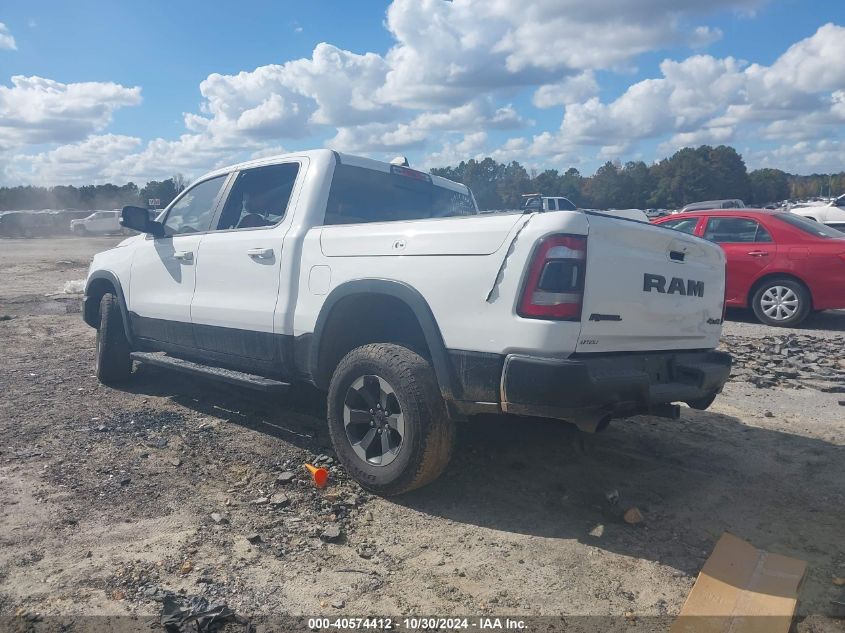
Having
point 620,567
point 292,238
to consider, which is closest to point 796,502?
point 620,567

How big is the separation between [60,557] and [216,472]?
1.18 meters

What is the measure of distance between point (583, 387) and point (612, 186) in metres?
20.3

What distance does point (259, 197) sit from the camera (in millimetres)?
5074

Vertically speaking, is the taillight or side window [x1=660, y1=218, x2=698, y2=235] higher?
side window [x1=660, y1=218, x2=698, y2=235]

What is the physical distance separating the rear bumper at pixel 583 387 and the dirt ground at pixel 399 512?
0.66 meters

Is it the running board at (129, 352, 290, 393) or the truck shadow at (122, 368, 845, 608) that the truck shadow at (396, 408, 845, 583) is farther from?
the running board at (129, 352, 290, 393)

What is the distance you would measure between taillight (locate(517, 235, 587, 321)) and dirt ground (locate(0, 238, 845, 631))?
117 cm

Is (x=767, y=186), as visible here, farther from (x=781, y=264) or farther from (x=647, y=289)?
(x=647, y=289)

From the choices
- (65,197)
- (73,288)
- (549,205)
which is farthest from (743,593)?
(65,197)

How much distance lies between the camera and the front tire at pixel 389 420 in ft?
11.5

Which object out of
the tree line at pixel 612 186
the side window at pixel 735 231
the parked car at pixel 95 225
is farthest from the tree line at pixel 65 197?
the side window at pixel 735 231

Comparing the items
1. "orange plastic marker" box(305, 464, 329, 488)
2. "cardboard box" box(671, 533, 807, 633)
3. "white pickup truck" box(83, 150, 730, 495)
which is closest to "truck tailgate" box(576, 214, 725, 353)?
"white pickup truck" box(83, 150, 730, 495)

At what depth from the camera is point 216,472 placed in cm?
425

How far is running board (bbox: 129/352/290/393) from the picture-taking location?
4379 millimetres
